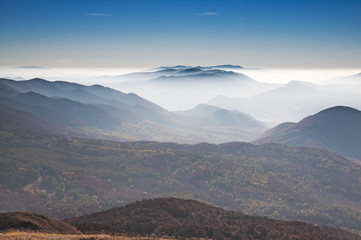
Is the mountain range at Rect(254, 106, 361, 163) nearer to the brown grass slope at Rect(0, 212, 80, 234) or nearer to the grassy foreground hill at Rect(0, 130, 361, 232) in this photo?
the grassy foreground hill at Rect(0, 130, 361, 232)

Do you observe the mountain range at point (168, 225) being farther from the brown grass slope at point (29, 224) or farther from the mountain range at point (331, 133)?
the mountain range at point (331, 133)

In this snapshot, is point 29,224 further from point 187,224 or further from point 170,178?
point 170,178

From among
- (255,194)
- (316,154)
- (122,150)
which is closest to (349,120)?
(316,154)

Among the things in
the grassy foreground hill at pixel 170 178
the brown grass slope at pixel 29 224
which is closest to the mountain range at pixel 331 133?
the grassy foreground hill at pixel 170 178

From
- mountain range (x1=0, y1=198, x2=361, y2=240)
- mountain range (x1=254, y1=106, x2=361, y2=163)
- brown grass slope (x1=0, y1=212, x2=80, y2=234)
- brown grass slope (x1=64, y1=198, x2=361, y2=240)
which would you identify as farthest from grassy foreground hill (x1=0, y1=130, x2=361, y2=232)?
mountain range (x1=254, y1=106, x2=361, y2=163)

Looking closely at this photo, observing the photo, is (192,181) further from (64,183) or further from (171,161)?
(64,183)
